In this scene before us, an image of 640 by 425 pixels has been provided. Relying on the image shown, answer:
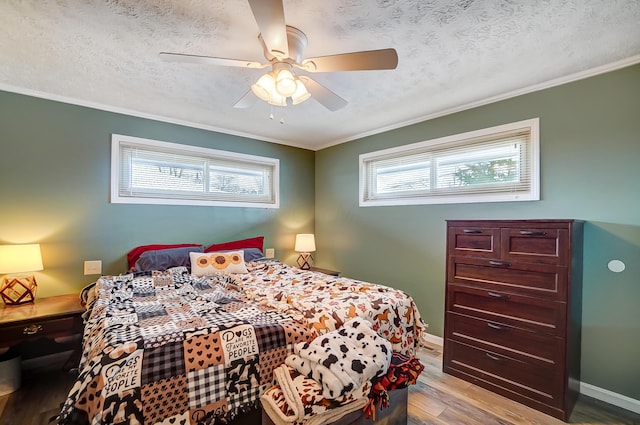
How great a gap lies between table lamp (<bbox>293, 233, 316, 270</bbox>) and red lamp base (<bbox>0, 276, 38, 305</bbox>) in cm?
253

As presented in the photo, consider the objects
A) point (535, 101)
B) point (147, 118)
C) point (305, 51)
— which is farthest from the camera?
point (147, 118)

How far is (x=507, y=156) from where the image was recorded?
2.70 meters

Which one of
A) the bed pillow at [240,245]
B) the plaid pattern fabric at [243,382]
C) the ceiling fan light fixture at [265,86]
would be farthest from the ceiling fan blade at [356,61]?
the bed pillow at [240,245]

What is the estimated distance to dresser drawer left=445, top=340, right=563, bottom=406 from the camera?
200 centimetres

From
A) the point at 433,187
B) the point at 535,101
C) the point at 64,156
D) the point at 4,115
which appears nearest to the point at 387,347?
the point at 433,187

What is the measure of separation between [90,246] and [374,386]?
2856 millimetres

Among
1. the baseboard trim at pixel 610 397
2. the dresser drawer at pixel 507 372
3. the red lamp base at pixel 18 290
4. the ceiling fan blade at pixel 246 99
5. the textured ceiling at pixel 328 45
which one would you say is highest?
the textured ceiling at pixel 328 45

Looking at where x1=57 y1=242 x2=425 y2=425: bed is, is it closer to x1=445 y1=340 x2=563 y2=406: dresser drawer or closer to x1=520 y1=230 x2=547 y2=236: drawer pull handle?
x1=445 y1=340 x2=563 y2=406: dresser drawer

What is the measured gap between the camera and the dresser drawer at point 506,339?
2.02m

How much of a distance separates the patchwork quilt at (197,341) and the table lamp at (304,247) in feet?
5.14

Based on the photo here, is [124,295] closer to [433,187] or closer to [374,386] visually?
[374,386]

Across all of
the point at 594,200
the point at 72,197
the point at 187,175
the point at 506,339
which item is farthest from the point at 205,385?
the point at 594,200

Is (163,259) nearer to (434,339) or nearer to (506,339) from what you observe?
(434,339)

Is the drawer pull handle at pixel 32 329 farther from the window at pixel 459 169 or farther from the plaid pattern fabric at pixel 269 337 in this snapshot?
the window at pixel 459 169
